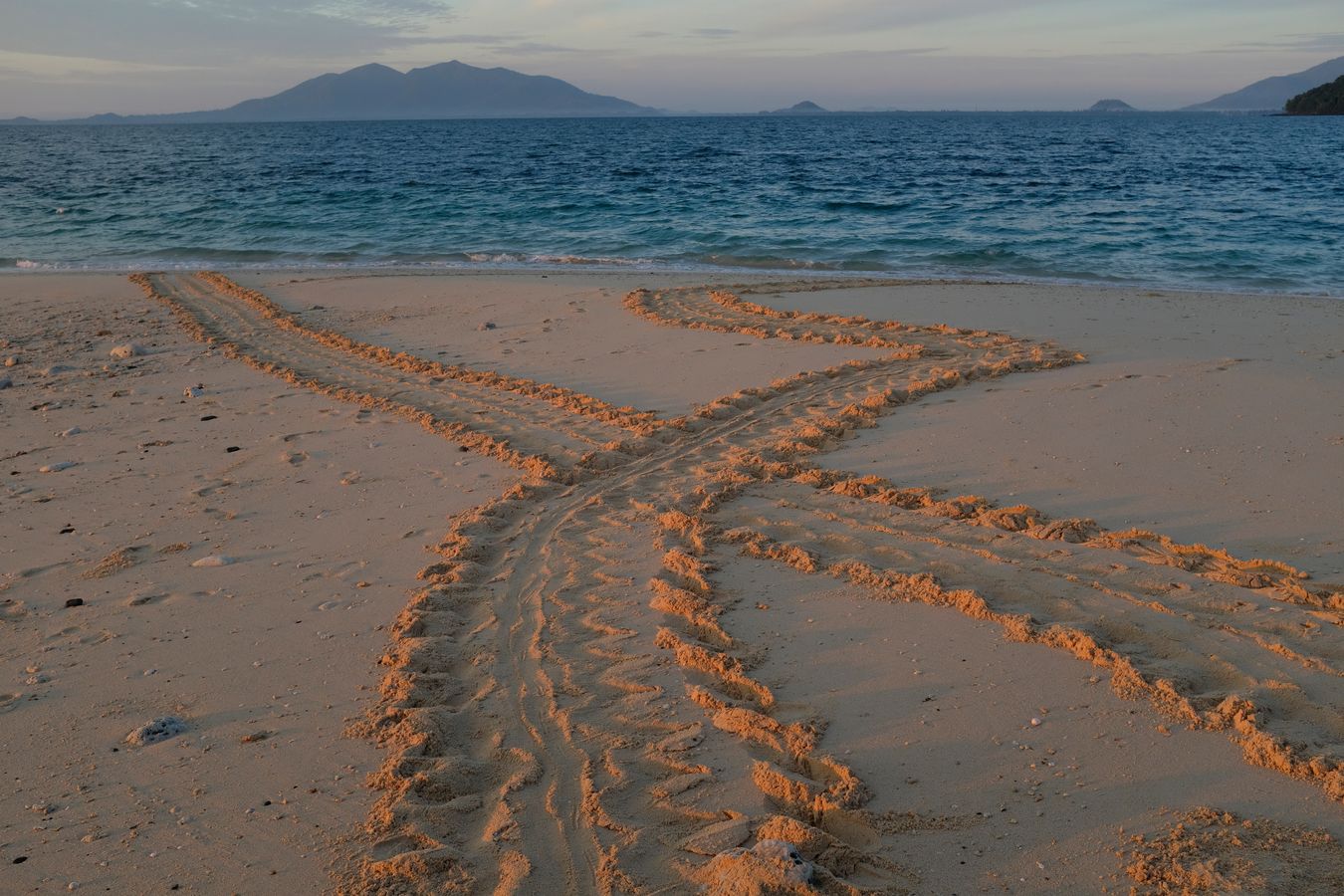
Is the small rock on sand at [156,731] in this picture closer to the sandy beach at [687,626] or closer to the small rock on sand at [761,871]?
the sandy beach at [687,626]

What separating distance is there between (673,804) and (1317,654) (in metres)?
2.36

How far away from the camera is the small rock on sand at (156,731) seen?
2.90 meters

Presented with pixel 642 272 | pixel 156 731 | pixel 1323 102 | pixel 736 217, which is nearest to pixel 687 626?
pixel 156 731

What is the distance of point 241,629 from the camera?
363 centimetres

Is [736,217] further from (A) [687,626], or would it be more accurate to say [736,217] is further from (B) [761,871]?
(B) [761,871]

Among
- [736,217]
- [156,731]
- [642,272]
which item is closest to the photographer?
[156,731]

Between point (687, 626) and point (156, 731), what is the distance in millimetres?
1850

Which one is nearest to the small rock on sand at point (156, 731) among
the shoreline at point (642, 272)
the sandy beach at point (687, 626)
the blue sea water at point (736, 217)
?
the sandy beach at point (687, 626)

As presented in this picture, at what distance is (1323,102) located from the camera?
276 feet

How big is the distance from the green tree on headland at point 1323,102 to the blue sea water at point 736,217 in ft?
212

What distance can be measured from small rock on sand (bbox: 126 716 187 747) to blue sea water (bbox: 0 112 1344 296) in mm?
11625

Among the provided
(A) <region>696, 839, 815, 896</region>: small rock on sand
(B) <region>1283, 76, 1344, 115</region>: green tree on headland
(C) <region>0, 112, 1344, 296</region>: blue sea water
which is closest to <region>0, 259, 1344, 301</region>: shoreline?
(C) <region>0, 112, 1344, 296</region>: blue sea water

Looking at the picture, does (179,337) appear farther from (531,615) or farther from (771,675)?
(771,675)

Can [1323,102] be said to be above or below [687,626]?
above
